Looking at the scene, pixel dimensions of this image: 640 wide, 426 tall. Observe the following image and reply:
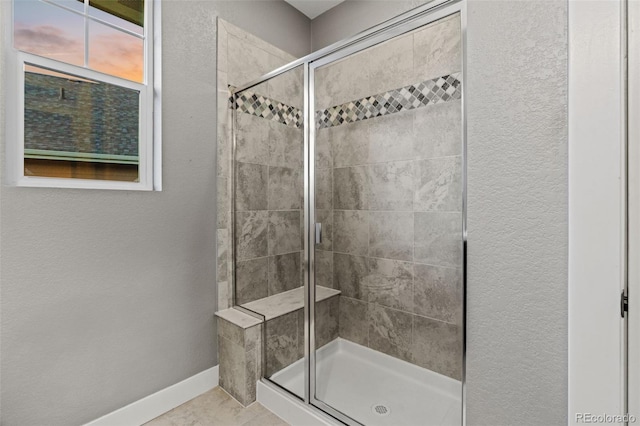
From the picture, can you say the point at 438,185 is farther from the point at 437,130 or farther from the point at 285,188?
the point at 285,188

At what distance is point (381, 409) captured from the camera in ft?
5.89

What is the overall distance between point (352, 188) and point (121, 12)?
167 cm

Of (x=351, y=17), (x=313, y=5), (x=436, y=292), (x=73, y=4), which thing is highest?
(x=313, y=5)

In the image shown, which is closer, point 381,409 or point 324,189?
point 381,409

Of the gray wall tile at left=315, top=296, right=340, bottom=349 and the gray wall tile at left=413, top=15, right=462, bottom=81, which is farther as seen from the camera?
the gray wall tile at left=315, top=296, right=340, bottom=349

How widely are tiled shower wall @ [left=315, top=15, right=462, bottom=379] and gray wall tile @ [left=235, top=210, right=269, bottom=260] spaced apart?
455 millimetres

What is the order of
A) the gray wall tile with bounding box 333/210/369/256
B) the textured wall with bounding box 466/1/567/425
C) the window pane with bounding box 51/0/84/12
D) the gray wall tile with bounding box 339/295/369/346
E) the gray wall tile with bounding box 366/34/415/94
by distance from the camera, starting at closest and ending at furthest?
the textured wall with bounding box 466/1/567/425, the window pane with bounding box 51/0/84/12, the gray wall tile with bounding box 366/34/415/94, the gray wall tile with bounding box 333/210/369/256, the gray wall tile with bounding box 339/295/369/346

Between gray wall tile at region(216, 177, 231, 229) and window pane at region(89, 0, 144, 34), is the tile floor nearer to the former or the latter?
gray wall tile at region(216, 177, 231, 229)

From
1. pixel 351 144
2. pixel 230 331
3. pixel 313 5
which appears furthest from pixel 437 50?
pixel 230 331

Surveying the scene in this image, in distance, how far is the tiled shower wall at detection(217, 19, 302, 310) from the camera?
6.63ft

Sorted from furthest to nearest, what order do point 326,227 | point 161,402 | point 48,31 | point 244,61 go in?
point 244,61, point 326,227, point 161,402, point 48,31

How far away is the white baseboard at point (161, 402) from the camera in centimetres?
157

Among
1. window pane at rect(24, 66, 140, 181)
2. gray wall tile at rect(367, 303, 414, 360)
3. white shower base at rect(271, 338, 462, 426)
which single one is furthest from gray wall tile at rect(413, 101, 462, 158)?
window pane at rect(24, 66, 140, 181)

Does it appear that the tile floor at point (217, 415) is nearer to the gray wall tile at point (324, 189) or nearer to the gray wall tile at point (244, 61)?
the gray wall tile at point (324, 189)
